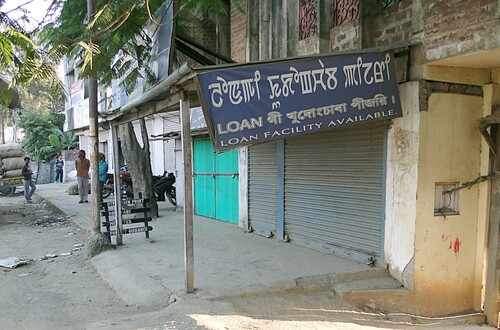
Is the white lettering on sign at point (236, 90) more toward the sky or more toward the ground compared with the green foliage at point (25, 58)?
more toward the ground

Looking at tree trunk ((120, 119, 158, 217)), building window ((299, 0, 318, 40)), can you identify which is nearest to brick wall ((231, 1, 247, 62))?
building window ((299, 0, 318, 40))

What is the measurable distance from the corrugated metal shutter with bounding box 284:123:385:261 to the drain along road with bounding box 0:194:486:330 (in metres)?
1.29

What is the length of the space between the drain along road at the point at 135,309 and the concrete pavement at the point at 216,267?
0.16 metres

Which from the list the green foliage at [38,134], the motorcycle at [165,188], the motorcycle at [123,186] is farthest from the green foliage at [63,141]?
the motorcycle at [165,188]

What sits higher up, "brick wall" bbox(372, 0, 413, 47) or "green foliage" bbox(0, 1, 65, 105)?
"brick wall" bbox(372, 0, 413, 47)

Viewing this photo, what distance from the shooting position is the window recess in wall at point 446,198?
5.41 meters

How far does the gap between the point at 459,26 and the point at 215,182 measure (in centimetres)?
652

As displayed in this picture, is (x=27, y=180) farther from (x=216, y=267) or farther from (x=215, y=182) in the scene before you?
(x=216, y=267)

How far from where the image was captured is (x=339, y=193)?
640 centimetres

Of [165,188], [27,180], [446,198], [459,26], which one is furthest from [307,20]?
[27,180]

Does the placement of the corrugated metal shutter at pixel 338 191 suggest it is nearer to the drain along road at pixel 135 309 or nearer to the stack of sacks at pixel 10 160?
the drain along road at pixel 135 309

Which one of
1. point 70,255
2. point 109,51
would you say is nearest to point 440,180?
point 109,51

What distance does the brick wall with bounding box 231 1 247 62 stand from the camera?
28.7 ft

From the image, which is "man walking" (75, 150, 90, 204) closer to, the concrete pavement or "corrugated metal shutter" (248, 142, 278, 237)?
the concrete pavement
